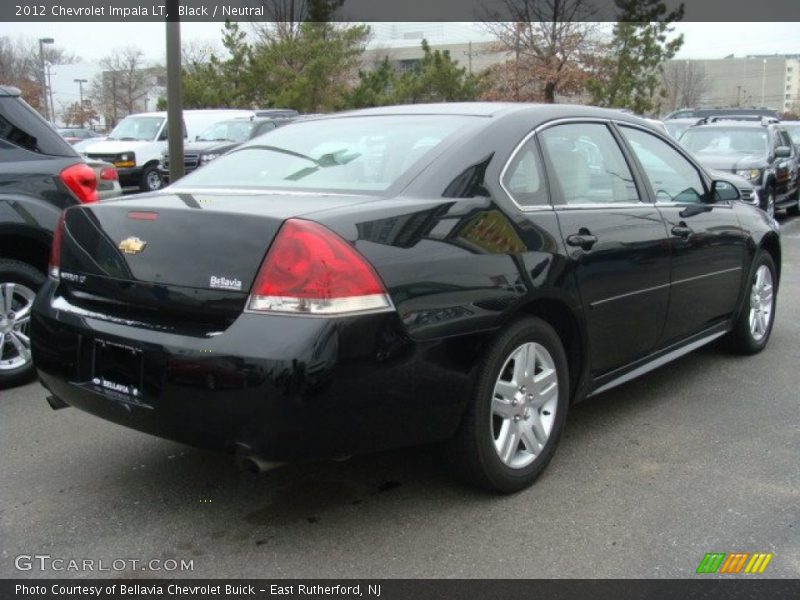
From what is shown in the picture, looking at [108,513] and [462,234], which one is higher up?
[462,234]

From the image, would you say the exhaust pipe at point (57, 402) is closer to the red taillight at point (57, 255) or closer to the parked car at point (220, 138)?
the red taillight at point (57, 255)

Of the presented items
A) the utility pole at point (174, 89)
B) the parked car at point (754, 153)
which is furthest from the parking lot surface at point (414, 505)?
the parked car at point (754, 153)

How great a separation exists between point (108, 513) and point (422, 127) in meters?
2.13

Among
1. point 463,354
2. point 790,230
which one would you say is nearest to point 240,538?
point 463,354

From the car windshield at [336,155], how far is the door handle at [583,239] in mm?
679

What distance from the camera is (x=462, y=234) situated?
314 cm

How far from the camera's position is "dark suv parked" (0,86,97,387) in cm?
496

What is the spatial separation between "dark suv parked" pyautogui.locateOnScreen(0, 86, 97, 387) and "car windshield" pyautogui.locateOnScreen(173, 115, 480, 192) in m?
1.63

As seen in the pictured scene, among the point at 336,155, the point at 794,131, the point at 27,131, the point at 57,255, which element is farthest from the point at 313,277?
the point at 794,131

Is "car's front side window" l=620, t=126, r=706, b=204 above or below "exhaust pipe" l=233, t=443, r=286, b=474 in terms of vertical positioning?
above

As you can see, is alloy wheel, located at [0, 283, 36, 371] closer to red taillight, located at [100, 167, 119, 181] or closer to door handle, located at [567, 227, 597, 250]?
red taillight, located at [100, 167, 119, 181]

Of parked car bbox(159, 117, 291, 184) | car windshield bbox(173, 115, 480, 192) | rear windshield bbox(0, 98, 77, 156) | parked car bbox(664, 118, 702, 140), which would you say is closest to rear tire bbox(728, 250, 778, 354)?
car windshield bbox(173, 115, 480, 192)

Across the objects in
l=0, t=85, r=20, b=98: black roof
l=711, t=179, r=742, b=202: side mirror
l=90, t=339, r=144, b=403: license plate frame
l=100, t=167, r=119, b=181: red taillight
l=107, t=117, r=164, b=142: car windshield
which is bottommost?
l=90, t=339, r=144, b=403: license plate frame
